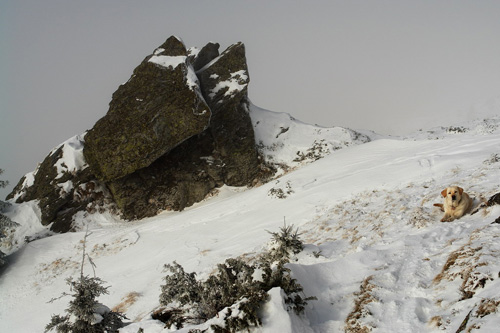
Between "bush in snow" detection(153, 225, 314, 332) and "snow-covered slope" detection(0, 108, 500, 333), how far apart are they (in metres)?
0.19

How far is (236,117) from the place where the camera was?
67.3 feet

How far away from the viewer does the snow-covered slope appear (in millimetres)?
3396

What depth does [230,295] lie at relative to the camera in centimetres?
A: 389

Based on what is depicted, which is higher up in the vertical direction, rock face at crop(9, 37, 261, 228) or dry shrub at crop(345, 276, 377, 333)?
rock face at crop(9, 37, 261, 228)

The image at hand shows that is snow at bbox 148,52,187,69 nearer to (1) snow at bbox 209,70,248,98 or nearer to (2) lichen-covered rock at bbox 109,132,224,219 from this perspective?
(1) snow at bbox 209,70,248,98

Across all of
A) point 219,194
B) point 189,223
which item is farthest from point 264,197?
point 219,194

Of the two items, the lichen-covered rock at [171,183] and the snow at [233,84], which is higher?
the snow at [233,84]

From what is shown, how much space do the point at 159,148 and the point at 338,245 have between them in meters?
12.8

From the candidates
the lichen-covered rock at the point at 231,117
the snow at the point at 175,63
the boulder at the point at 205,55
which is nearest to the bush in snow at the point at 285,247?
the lichen-covered rock at the point at 231,117

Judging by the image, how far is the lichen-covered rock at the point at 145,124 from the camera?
16906mm

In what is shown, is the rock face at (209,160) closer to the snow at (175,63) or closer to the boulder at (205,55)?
the boulder at (205,55)

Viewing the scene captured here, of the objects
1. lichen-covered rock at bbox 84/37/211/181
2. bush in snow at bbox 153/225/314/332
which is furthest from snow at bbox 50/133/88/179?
bush in snow at bbox 153/225/314/332

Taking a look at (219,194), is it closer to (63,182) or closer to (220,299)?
(63,182)

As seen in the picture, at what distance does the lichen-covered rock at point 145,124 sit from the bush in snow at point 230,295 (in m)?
13.0
